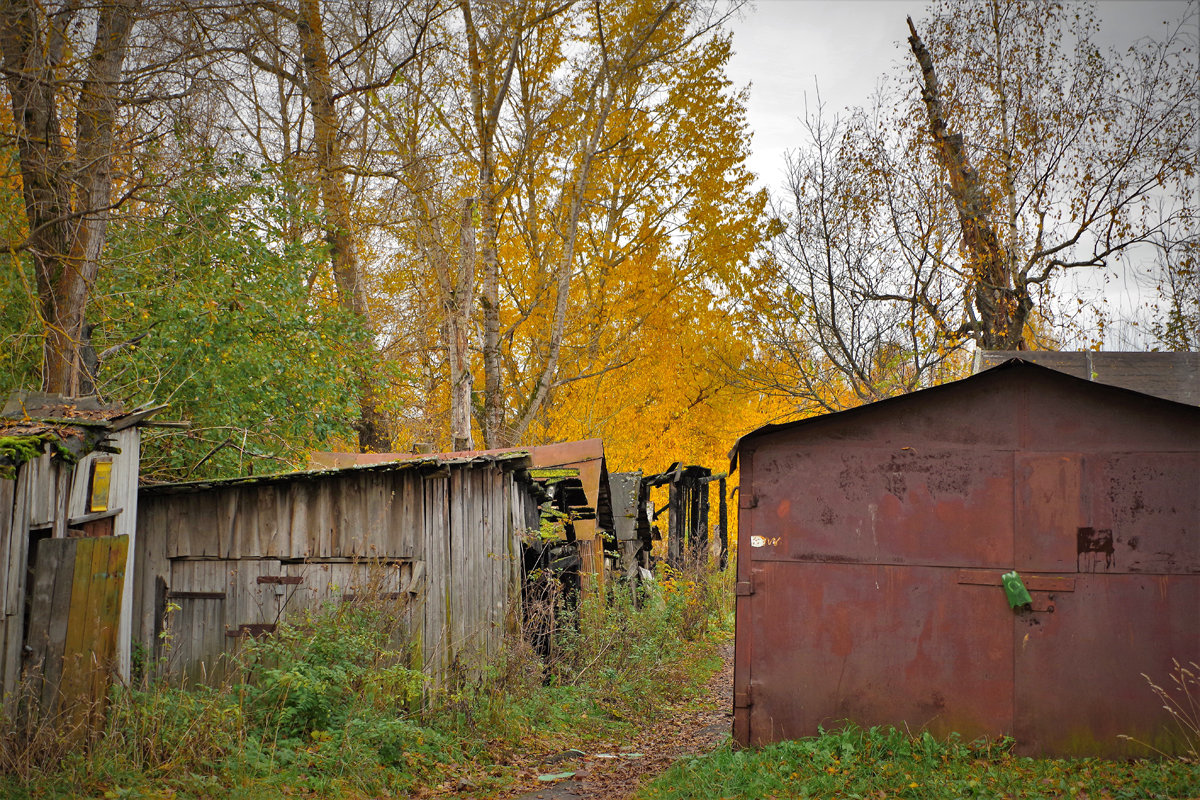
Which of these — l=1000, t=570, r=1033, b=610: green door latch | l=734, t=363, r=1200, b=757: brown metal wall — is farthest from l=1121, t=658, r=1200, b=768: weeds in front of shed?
l=1000, t=570, r=1033, b=610: green door latch

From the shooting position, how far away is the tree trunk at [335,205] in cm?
1470

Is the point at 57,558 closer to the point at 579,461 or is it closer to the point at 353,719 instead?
the point at 353,719

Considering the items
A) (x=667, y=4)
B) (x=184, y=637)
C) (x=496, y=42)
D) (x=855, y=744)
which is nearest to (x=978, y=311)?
(x=667, y=4)

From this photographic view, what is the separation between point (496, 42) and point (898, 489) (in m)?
13.9

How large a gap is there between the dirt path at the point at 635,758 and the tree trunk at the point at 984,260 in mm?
10515

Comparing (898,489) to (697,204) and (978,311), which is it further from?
(697,204)

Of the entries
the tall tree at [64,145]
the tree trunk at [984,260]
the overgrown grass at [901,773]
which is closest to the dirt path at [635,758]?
the overgrown grass at [901,773]

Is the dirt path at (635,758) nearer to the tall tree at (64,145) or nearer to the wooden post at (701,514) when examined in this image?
the tall tree at (64,145)

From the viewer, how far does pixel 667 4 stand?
780 inches

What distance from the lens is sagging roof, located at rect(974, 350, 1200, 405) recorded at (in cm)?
1140

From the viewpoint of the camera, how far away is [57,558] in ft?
20.9

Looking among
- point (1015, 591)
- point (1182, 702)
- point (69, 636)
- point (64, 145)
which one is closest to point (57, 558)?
point (69, 636)

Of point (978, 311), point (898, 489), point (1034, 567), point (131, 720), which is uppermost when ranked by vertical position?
point (978, 311)

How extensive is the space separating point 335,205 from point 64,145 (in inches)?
329
